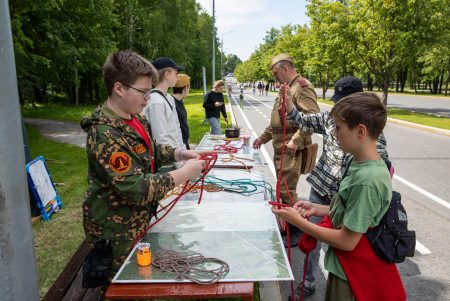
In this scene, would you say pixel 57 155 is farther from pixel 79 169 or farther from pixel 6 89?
pixel 6 89

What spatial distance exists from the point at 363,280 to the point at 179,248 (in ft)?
3.38

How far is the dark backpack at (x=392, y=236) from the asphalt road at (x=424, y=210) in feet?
5.85

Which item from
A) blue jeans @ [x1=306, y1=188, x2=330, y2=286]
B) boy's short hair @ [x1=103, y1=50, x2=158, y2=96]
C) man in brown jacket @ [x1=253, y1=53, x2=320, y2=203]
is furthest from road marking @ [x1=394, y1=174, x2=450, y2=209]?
boy's short hair @ [x1=103, y1=50, x2=158, y2=96]

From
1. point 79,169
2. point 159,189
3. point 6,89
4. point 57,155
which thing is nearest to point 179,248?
point 159,189

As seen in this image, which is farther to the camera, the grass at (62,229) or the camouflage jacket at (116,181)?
the grass at (62,229)

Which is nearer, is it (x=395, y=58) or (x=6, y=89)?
(x=6, y=89)

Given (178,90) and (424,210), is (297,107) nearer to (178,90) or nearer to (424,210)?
(178,90)

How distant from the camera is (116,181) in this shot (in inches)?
74.3

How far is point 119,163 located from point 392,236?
1397 mm

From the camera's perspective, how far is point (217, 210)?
2.95m

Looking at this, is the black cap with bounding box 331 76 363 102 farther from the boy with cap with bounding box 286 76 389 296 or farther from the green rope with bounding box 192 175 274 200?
the green rope with bounding box 192 175 274 200

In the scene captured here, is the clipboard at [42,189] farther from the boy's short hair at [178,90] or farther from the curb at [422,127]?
the curb at [422,127]

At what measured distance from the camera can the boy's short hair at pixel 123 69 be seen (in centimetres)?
204

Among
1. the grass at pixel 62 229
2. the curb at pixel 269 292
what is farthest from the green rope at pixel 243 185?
the grass at pixel 62 229
